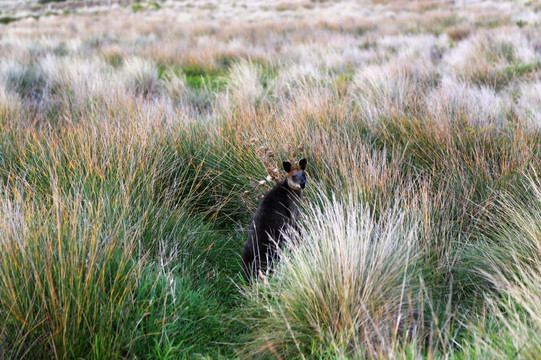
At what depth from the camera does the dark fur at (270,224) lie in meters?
3.03

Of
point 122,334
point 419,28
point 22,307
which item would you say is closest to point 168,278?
point 122,334

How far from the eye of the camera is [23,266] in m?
2.28

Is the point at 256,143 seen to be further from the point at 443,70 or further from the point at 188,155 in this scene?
the point at 443,70

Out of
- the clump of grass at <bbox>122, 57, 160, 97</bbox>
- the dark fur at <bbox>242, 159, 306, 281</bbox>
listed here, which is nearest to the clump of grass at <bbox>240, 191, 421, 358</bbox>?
the dark fur at <bbox>242, 159, 306, 281</bbox>

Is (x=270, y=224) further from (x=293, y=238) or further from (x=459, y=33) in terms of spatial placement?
(x=459, y=33)

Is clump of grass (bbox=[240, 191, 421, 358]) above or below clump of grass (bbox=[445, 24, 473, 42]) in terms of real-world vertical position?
below

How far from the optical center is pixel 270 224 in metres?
3.07

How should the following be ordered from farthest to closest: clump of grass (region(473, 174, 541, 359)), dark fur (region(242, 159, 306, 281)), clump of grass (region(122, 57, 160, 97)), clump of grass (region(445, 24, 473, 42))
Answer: clump of grass (region(445, 24, 473, 42)) < clump of grass (region(122, 57, 160, 97)) < dark fur (region(242, 159, 306, 281)) < clump of grass (region(473, 174, 541, 359))

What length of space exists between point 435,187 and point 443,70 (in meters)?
5.61

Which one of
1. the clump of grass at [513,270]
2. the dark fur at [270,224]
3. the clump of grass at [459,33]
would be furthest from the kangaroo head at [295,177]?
the clump of grass at [459,33]

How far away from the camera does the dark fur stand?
Result: 3.03m

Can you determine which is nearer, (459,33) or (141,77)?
(141,77)

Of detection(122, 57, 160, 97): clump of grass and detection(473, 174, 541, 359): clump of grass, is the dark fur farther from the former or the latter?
detection(122, 57, 160, 97): clump of grass

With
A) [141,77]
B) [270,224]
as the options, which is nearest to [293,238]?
[270,224]
